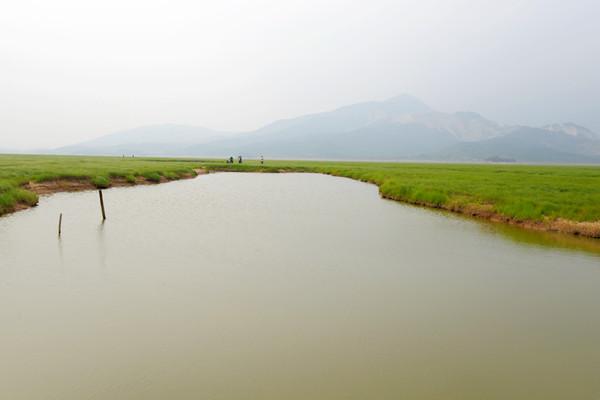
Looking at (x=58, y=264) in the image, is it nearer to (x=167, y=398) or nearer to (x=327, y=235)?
(x=167, y=398)

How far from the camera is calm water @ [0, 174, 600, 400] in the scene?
327 inches

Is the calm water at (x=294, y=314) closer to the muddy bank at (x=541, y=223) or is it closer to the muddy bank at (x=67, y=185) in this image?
the muddy bank at (x=541, y=223)

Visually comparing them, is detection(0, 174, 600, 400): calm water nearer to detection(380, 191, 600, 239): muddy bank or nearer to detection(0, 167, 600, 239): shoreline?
detection(380, 191, 600, 239): muddy bank

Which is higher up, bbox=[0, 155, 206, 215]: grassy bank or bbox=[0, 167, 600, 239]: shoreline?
bbox=[0, 155, 206, 215]: grassy bank

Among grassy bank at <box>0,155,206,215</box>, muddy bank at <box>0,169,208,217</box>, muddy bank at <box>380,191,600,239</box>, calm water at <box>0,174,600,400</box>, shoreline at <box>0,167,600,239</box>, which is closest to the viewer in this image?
calm water at <box>0,174,600,400</box>

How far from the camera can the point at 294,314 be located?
11766 mm

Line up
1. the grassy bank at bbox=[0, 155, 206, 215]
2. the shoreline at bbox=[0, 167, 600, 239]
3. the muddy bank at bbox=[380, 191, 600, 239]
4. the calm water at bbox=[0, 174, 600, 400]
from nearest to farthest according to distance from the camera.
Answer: the calm water at bbox=[0, 174, 600, 400] < the muddy bank at bbox=[380, 191, 600, 239] < the shoreline at bbox=[0, 167, 600, 239] < the grassy bank at bbox=[0, 155, 206, 215]

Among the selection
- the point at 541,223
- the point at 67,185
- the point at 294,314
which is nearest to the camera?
the point at 294,314

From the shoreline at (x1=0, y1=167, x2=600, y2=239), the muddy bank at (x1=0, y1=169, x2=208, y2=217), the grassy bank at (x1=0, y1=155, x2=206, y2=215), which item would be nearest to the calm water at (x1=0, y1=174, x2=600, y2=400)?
the shoreline at (x1=0, y1=167, x2=600, y2=239)

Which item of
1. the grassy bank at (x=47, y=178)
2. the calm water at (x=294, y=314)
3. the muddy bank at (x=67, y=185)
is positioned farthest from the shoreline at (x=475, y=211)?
the calm water at (x=294, y=314)

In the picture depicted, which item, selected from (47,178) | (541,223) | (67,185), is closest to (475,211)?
(541,223)

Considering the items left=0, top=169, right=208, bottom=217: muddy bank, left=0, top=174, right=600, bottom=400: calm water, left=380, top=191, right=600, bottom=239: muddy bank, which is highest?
left=0, top=169, right=208, bottom=217: muddy bank

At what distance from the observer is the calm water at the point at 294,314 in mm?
8297

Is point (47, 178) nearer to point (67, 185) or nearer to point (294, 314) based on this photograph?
point (67, 185)
